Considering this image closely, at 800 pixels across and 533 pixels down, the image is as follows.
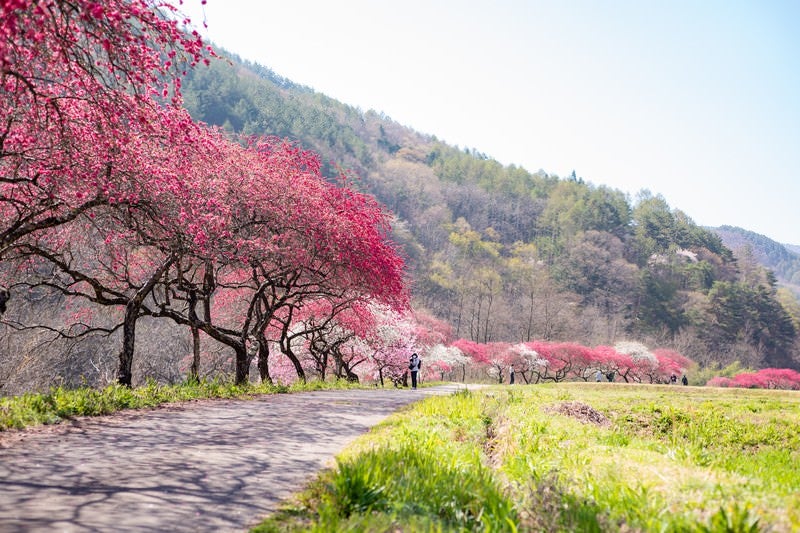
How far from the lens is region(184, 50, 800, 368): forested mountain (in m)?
80.9

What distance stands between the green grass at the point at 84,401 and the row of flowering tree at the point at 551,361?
3919 cm

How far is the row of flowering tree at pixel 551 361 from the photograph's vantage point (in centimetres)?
5331

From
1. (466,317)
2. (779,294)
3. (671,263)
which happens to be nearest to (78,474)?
(466,317)

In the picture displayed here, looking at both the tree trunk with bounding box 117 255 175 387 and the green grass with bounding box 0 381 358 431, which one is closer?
the green grass with bounding box 0 381 358 431

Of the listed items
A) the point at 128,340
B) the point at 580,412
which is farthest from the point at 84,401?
the point at 580,412

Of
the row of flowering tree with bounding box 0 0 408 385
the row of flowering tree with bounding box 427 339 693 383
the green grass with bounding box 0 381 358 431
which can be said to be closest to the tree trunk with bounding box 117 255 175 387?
the row of flowering tree with bounding box 0 0 408 385

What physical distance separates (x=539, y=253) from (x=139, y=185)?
104 metres

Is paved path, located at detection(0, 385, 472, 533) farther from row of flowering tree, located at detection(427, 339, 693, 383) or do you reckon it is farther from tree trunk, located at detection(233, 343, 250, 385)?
row of flowering tree, located at detection(427, 339, 693, 383)

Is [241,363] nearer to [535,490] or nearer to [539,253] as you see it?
[535,490]

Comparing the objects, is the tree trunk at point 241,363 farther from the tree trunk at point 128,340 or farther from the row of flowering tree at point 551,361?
the row of flowering tree at point 551,361

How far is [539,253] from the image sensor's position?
360ft

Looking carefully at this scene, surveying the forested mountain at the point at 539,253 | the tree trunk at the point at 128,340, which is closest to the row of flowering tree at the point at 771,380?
the forested mountain at the point at 539,253

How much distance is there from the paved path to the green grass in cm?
30

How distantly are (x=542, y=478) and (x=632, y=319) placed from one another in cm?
9043
